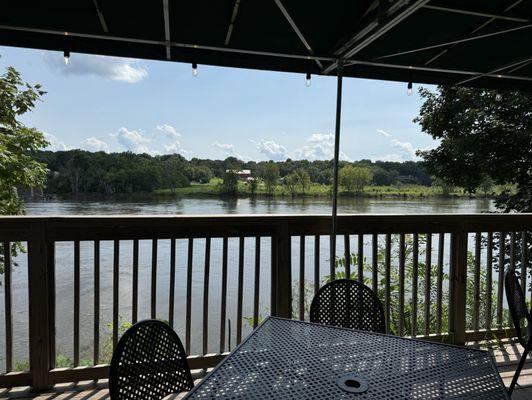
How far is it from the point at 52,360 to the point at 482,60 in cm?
367

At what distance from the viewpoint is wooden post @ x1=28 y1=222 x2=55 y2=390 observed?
2.37 meters

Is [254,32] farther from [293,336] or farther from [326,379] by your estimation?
[326,379]

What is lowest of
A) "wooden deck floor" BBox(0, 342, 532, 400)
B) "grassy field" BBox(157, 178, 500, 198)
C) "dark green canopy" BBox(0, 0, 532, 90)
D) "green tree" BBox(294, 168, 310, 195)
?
"wooden deck floor" BBox(0, 342, 532, 400)

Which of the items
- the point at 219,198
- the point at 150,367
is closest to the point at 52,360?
the point at 150,367

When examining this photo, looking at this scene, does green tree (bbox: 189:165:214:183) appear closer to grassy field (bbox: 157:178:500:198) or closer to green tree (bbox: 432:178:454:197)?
grassy field (bbox: 157:178:500:198)

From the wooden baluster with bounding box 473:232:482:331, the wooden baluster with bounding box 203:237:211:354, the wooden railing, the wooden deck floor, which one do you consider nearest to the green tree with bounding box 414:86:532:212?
the wooden baluster with bounding box 473:232:482:331

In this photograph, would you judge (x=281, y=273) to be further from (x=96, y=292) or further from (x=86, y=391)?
(x=86, y=391)

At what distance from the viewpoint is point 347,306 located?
6.81 ft

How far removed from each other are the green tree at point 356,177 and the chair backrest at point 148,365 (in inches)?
135

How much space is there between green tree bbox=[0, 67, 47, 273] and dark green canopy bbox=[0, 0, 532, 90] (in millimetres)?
6285

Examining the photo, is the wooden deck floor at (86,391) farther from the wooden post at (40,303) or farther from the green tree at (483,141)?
the green tree at (483,141)

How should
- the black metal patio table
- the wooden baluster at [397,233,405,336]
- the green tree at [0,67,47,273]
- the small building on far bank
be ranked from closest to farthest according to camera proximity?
1. the black metal patio table
2. the wooden baluster at [397,233,405,336]
3. the small building on far bank
4. the green tree at [0,67,47,273]

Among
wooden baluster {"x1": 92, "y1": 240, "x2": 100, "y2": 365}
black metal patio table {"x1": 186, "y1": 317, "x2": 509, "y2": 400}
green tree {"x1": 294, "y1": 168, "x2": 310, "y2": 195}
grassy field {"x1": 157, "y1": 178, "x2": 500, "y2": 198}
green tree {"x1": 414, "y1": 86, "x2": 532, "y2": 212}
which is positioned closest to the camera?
black metal patio table {"x1": 186, "y1": 317, "x2": 509, "y2": 400}

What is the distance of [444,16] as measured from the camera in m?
2.38
